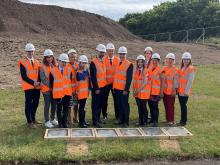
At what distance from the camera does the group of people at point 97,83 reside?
343 inches

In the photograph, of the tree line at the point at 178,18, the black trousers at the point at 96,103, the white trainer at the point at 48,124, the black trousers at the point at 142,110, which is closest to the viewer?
the white trainer at the point at 48,124

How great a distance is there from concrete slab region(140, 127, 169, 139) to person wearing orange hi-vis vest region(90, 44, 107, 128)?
4.20ft

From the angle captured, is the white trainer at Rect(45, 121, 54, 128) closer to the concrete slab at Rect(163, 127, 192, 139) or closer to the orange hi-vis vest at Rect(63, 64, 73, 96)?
the orange hi-vis vest at Rect(63, 64, 73, 96)

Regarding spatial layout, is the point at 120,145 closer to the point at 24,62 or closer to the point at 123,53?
the point at 123,53

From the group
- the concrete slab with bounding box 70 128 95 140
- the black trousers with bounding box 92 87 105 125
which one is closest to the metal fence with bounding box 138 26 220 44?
the black trousers with bounding box 92 87 105 125

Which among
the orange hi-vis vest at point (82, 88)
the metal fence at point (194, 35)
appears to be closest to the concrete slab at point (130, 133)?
the orange hi-vis vest at point (82, 88)

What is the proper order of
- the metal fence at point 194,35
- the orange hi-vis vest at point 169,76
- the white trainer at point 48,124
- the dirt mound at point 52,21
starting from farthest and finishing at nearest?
the metal fence at point 194,35
the dirt mound at point 52,21
the orange hi-vis vest at point 169,76
the white trainer at point 48,124

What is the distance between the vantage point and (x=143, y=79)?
922 cm

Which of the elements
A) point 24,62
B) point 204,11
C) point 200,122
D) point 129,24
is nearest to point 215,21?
point 204,11

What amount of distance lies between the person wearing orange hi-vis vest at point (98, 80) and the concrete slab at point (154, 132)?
1279 millimetres

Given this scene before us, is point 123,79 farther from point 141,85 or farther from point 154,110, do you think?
point 154,110

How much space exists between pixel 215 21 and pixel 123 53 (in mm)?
32619

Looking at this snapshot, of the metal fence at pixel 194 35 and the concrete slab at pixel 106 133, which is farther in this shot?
the metal fence at pixel 194 35

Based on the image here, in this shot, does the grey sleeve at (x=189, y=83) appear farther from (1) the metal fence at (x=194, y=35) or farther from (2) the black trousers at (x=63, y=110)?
(1) the metal fence at (x=194, y=35)
